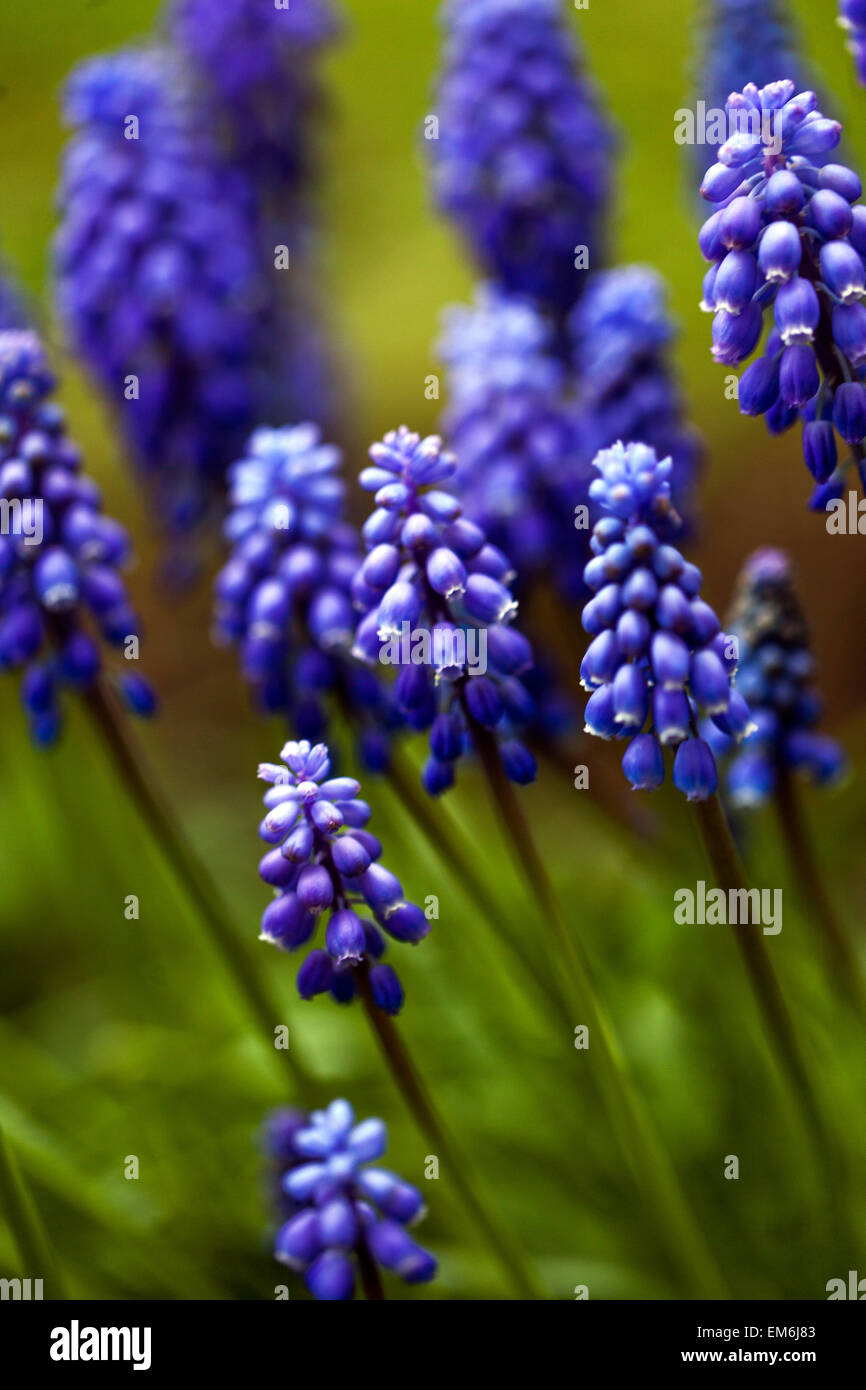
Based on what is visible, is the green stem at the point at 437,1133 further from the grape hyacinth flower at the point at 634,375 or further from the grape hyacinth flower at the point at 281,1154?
the grape hyacinth flower at the point at 634,375

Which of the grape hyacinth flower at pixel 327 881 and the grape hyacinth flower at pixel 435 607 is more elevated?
the grape hyacinth flower at pixel 435 607

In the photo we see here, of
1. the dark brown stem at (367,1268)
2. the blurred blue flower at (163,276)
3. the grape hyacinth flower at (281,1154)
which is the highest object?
the blurred blue flower at (163,276)

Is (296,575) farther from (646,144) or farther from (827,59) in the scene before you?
(646,144)

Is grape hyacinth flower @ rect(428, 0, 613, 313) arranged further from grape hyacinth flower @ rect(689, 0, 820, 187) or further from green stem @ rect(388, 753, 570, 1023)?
green stem @ rect(388, 753, 570, 1023)

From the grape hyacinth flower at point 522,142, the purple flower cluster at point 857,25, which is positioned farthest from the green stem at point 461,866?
the grape hyacinth flower at point 522,142


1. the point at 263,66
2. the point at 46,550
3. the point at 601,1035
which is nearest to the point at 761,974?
the point at 601,1035

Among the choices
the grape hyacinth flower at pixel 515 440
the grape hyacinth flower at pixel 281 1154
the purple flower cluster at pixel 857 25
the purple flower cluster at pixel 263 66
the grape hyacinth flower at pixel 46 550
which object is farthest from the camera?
the purple flower cluster at pixel 263 66

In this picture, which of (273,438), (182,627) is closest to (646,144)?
(182,627)
